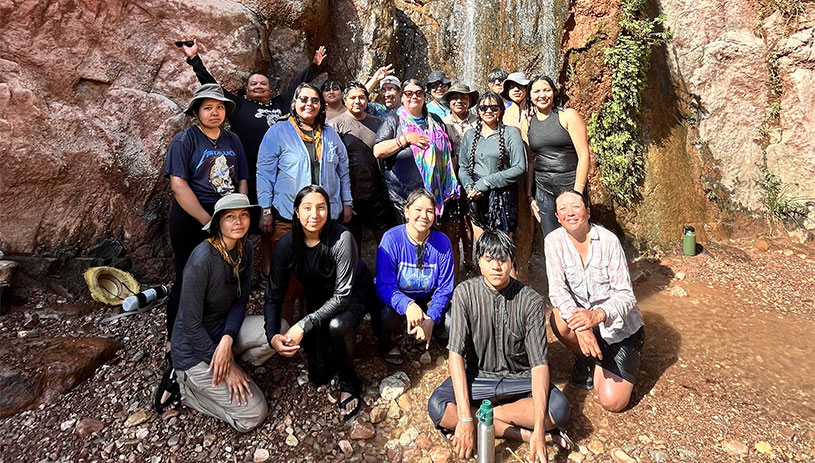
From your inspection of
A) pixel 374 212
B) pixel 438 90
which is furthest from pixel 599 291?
pixel 438 90

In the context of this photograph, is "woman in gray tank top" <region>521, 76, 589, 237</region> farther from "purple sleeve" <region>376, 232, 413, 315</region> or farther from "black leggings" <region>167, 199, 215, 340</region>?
"black leggings" <region>167, 199, 215, 340</region>

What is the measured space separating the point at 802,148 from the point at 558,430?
5.82m

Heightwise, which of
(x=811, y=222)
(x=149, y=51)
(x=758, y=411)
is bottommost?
(x=758, y=411)

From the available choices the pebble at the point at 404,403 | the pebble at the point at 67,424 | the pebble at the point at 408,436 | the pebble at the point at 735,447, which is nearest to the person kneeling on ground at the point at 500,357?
the pebble at the point at 408,436

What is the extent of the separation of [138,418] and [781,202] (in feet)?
24.8

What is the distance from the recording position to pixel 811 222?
582 centimetres

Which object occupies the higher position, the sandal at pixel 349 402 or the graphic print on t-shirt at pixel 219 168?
the graphic print on t-shirt at pixel 219 168

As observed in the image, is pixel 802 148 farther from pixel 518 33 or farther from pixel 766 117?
pixel 518 33

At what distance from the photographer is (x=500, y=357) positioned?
2.89m

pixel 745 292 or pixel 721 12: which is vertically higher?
pixel 721 12

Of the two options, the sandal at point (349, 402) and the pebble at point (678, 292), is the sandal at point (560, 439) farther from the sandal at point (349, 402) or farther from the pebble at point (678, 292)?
the pebble at point (678, 292)

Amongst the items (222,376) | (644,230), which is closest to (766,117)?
(644,230)

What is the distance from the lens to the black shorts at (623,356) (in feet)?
Result: 10.2

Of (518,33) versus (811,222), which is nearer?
(811,222)
